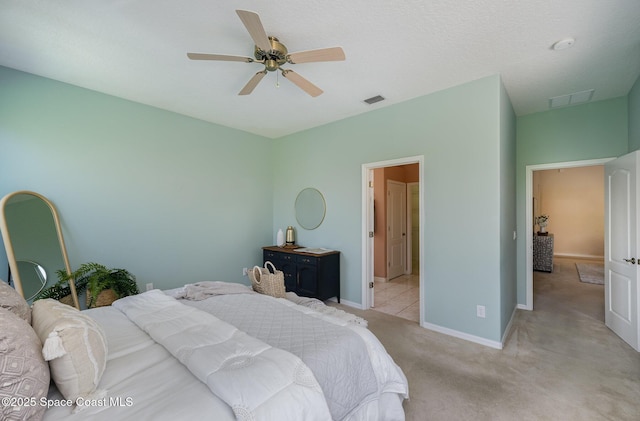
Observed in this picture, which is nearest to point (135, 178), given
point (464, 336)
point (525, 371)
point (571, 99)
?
point (464, 336)

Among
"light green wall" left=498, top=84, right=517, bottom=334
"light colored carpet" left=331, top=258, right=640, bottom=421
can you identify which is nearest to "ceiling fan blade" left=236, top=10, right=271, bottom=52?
"light green wall" left=498, top=84, right=517, bottom=334

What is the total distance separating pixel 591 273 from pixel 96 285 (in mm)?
8608

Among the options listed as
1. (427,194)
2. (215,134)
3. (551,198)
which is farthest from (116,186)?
(551,198)

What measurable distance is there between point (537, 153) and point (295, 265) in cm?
376

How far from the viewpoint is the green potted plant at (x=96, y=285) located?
270 centimetres

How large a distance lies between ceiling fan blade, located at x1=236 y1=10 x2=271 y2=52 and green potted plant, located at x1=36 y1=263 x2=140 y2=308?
111 inches

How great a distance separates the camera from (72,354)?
1025mm

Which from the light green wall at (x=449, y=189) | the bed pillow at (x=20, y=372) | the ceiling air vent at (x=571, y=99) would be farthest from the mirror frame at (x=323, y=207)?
the bed pillow at (x=20, y=372)

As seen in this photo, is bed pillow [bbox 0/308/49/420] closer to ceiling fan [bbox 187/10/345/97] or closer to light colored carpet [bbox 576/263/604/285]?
ceiling fan [bbox 187/10/345/97]

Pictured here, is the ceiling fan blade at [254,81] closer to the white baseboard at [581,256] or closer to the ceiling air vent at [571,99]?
the ceiling air vent at [571,99]

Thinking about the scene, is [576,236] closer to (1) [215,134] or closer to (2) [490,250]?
(2) [490,250]

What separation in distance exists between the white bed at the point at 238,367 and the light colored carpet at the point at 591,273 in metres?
5.79

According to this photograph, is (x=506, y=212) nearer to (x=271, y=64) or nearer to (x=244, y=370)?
(x=271, y=64)

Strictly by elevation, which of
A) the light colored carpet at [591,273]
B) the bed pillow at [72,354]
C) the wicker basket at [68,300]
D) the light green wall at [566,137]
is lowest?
the light colored carpet at [591,273]
